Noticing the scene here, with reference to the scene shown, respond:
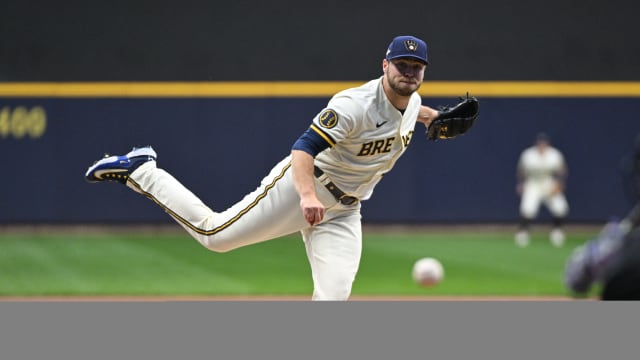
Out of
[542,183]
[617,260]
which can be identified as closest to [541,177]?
[542,183]

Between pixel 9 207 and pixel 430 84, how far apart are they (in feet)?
25.6

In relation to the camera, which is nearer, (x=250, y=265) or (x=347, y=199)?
(x=347, y=199)

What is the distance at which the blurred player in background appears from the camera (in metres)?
2.12

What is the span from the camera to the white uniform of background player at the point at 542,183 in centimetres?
1518

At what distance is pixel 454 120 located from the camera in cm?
535

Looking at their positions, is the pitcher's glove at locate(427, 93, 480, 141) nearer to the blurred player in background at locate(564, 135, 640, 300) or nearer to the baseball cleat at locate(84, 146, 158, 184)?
the baseball cleat at locate(84, 146, 158, 184)

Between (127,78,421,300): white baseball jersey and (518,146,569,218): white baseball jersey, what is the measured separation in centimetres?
1065

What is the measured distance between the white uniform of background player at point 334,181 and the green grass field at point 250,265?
4.53 metres

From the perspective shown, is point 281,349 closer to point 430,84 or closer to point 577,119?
point 430,84

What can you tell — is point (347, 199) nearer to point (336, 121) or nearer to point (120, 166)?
point (336, 121)

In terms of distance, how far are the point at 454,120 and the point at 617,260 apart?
10.7 feet
